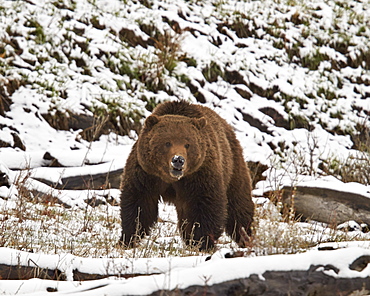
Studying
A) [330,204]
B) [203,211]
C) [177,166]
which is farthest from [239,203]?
[330,204]

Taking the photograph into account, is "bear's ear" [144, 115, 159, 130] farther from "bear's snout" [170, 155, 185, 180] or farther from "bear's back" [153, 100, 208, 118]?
"bear's snout" [170, 155, 185, 180]

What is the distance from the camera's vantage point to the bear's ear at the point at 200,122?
5.61 meters

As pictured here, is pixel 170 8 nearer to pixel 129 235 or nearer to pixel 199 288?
pixel 129 235

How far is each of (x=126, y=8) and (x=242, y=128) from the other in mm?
4437

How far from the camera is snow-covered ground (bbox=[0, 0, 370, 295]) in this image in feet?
25.5

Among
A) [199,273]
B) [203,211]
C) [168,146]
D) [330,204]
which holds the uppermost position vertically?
[168,146]

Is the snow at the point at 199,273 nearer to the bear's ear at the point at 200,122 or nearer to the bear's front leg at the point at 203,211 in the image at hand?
the bear's front leg at the point at 203,211

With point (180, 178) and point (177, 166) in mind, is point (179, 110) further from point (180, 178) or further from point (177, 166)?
point (177, 166)

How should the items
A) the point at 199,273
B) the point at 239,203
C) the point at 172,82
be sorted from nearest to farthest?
the point at 199,273
the point at 239,203
the point at 172,82

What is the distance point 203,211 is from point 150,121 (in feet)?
3.62

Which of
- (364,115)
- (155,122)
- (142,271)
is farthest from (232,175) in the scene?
(364,115)

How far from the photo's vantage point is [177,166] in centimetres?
510

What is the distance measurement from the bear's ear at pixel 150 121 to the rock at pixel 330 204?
2.53 metres

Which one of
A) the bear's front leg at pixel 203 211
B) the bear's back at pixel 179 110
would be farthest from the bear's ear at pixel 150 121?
the bear's front leg at pixel 203 211
